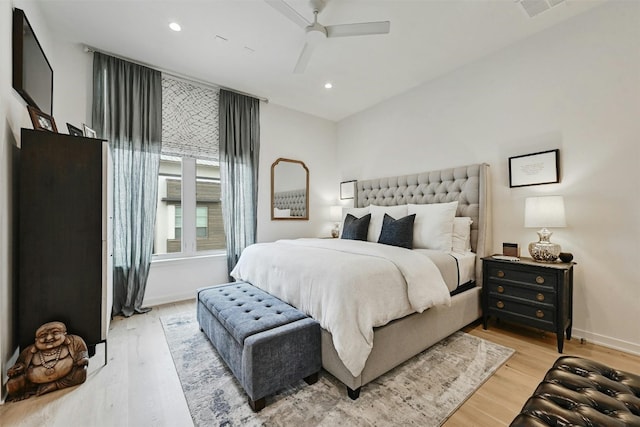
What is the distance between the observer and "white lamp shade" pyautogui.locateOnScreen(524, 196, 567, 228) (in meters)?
2.34

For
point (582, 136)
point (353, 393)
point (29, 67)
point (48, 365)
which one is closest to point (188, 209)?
point (29, 67)

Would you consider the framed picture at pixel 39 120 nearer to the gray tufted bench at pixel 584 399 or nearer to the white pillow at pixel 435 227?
the gray tufted bench at pixel 584 399

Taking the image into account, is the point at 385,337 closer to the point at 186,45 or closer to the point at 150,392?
the point at 150,392

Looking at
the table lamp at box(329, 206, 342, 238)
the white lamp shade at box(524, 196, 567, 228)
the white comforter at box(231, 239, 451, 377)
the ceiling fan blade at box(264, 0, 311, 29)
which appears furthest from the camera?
the table lamp at box(329, 206, 342, 238)

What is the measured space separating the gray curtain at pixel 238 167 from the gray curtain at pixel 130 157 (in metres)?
0.85

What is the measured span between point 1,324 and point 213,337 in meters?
1.28

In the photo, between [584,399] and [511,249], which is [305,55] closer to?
[511,249]

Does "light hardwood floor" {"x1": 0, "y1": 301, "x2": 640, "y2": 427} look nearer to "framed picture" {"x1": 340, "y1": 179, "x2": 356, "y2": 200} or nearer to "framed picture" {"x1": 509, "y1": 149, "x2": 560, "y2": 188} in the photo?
"framed picture" {"x1": 509, "y1": 149, "x2": 560, "y2": 188}

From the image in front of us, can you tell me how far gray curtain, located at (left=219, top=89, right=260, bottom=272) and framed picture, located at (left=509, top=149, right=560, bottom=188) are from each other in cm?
337

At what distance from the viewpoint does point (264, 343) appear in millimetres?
1611

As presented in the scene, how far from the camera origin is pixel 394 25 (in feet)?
8.53

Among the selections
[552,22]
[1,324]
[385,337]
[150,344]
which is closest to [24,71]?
[1,324]

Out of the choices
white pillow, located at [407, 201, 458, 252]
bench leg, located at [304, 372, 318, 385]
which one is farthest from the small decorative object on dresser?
bench leg, located at [304, 372, 318, 385]

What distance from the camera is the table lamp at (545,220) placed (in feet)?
7.70
